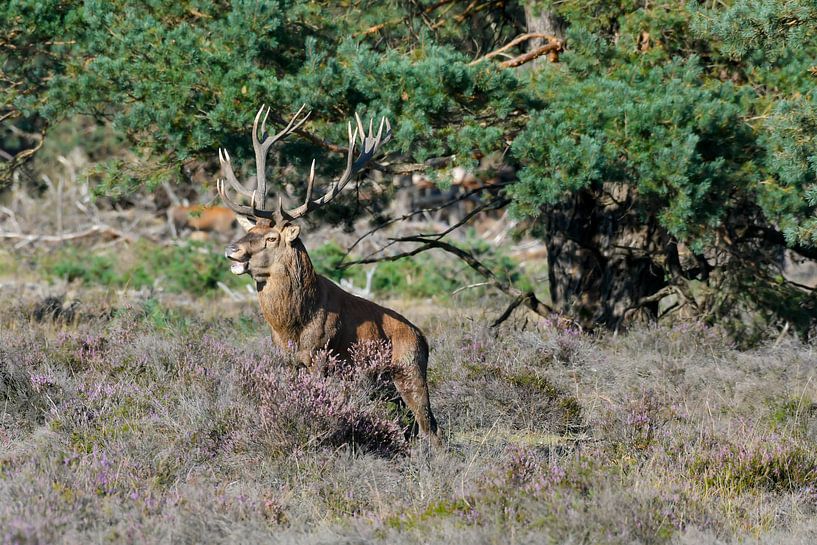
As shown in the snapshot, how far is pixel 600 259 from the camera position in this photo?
12.2m

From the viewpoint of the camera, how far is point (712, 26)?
27.3 ft

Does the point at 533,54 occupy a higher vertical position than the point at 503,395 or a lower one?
higher

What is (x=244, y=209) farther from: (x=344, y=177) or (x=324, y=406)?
(x=324, y=406)

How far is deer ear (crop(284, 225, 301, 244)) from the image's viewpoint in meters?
7.38

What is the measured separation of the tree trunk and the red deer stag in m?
4.73

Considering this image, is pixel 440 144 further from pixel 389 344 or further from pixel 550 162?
pixel 389 344

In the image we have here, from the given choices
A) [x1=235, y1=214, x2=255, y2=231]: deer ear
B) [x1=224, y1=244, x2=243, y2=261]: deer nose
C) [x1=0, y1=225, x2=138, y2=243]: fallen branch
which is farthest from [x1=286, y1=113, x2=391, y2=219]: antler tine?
[x1=0, y1=225, x2=138, y2=243]: fallen branch

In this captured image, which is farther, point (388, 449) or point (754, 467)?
point (388, 449)

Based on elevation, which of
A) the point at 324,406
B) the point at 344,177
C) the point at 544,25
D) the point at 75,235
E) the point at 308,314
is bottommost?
the point at 75,235

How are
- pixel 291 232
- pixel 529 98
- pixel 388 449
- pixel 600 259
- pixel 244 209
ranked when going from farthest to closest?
pixel 600 259 → pixel 529 98 → pixel 244 209 → pixel 291 232 → pixel 388 449

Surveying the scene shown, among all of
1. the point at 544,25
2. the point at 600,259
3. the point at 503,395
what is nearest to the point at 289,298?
the point at 503,395

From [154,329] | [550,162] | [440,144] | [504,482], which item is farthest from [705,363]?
[154,329]

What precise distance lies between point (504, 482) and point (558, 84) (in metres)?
5.24

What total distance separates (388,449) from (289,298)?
1283 millimetres
